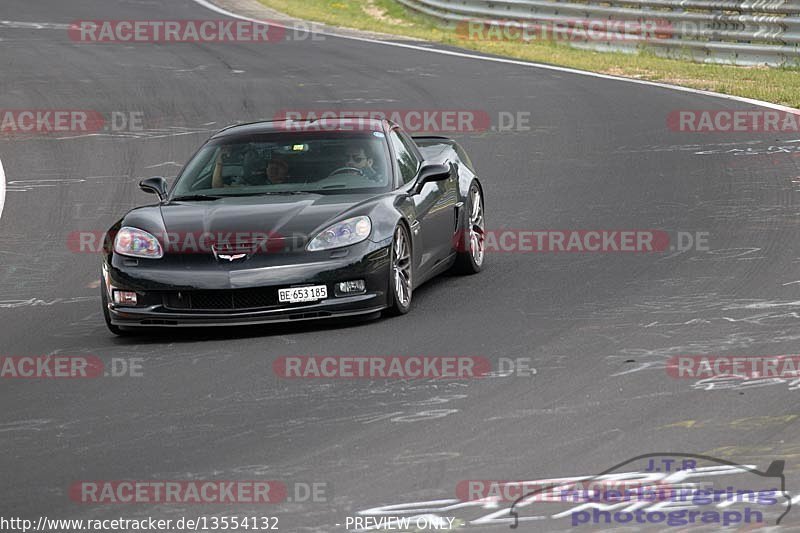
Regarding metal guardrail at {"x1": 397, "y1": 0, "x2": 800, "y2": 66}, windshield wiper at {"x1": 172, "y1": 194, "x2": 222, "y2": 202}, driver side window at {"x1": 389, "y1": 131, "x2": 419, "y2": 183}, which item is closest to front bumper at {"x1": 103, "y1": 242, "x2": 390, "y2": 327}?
windshield wiper at {"x1": 172, "y1": 194, "x2": 222, "y2": 202}

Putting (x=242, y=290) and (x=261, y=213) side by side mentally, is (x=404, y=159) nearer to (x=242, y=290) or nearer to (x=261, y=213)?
(x=261, y=213)

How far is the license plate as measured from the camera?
9195mm

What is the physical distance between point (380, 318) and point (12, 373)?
231cm

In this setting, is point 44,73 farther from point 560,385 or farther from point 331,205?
point 560,385

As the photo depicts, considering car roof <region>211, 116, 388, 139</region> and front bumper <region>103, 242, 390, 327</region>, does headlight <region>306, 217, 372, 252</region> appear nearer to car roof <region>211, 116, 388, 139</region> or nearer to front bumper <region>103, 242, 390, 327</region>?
front bumper <region>103, 242, 390, 327</region>

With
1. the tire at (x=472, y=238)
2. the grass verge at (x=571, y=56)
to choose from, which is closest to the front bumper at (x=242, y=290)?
the tire at (x=472, y=238)

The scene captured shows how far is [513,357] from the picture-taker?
8.30 meters

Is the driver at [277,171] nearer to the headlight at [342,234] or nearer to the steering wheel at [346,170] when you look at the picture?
the steering wheel at [346,170]

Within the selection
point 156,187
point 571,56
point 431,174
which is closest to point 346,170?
point 431,174

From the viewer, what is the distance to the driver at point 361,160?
10.4 meters

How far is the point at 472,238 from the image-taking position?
37.0 ft

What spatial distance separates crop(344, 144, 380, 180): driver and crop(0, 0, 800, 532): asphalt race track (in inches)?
34.9

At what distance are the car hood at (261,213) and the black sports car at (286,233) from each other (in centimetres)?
1

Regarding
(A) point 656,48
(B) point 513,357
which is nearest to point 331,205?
(B) point 513,357
